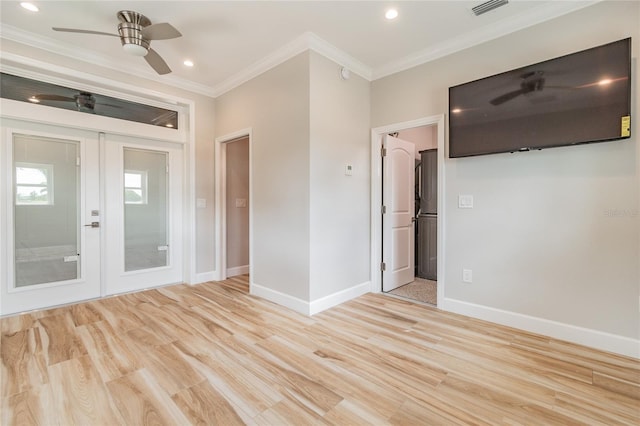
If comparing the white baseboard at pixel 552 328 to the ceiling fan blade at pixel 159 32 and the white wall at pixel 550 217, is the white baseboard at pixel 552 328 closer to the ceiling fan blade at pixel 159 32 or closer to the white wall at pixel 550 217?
the white wall at pixel 550 217

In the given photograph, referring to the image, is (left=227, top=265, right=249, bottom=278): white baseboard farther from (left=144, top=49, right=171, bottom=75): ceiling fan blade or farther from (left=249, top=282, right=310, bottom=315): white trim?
(left=144, top=49, right=171, bottom=75): ceiling fan blade

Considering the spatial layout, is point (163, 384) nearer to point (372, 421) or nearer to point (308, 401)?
point (308, 401)

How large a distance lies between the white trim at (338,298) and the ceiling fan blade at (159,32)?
2805 mm

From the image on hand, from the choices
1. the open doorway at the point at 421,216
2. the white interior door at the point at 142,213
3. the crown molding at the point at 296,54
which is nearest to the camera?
the crown molding at the point at 296,54

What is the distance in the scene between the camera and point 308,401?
171 centimetres

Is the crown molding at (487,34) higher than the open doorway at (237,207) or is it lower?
higher

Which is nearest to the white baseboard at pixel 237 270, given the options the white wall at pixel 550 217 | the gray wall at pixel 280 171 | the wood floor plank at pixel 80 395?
the gray wall at pixel 280 171

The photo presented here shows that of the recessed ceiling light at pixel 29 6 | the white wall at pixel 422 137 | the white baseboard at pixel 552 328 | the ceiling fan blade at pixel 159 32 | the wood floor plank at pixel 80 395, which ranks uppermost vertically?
the recessed ceiling light at pixel 29 6

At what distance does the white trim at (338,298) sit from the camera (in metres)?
Answer: 3.05

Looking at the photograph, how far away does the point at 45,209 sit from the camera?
3180 mm

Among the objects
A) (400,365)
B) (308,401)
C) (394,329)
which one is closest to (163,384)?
(308,401)

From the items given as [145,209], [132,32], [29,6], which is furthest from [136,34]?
[145,209]

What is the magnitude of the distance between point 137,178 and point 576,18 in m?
4.99

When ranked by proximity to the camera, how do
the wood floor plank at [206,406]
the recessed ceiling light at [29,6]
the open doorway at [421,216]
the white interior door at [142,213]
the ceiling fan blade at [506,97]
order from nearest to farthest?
the wood floor plank at [206,406] → the recessed ceiling light at [29,6] → the ceiling fan blade at [506,97] → the white interior door at [142,213] → the open doorway at [421,216]
